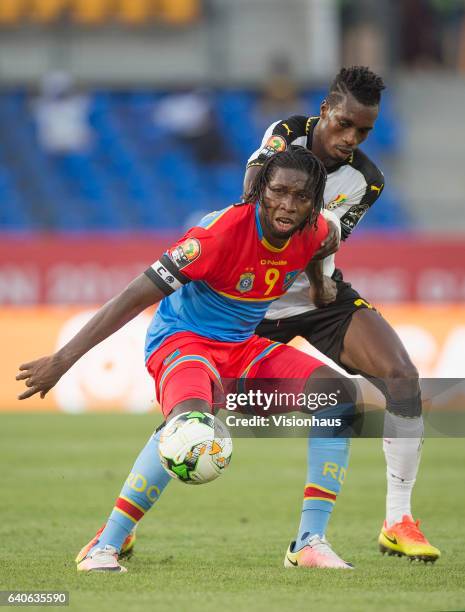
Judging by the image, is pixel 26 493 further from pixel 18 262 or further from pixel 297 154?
pixel 18 262

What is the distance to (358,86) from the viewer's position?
242 inches

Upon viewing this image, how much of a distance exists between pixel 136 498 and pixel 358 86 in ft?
7.59

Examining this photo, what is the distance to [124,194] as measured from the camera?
18812mm

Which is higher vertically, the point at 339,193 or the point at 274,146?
the point at 274,146

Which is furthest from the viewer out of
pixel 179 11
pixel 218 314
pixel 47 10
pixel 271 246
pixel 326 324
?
pixel 47 10

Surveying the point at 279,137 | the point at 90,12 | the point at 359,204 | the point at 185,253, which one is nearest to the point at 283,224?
the point at 185,253

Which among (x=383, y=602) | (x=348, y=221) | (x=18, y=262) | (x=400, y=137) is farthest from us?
(x=400, y=137)

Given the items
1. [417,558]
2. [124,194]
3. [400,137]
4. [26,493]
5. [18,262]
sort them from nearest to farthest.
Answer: [417,558], [26,493], [18,262], [124,194], [400,137]

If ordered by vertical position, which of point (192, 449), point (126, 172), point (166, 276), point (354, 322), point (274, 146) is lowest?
point (126, 172)

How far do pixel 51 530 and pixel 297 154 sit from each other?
2658 mm

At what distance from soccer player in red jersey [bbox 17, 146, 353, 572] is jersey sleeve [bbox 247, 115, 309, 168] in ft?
1.20

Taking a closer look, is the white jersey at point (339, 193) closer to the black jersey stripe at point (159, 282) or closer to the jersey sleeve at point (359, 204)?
the jersey sleeve at point (359, 204)

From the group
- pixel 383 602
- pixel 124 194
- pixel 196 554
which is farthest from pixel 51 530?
pixel 124 194
